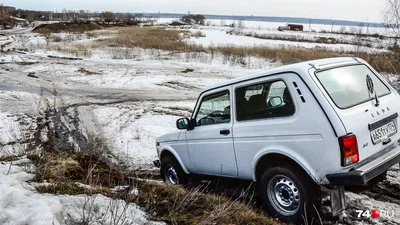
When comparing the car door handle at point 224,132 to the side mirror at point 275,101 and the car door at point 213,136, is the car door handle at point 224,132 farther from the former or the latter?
the side mirror at point 275,101

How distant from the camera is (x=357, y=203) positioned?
15.9ft

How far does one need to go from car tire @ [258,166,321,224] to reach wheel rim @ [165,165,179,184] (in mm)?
2047

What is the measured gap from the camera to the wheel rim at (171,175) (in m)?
6.14

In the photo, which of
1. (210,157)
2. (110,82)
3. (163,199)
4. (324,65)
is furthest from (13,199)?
(110,82)

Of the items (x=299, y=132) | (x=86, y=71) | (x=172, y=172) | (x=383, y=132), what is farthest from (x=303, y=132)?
(x=86, y=71)

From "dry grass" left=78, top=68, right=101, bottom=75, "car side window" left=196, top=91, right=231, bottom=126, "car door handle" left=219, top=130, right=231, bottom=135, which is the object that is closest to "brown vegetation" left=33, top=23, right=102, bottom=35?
"dry grass" left=78, top=68, right=101, bottom=75

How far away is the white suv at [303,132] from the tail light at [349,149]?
10 mm

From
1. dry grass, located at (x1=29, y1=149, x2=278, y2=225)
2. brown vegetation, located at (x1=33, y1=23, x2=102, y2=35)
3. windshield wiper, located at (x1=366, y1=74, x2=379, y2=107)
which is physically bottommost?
dry grass, located at (x1=29, y1=149, x2=278, y2=225)

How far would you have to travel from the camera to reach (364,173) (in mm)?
3635

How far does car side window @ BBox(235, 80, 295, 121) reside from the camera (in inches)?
165

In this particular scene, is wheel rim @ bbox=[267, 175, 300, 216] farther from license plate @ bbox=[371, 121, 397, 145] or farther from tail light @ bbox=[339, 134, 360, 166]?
license plate @ bbox=[371, 121, 397, 145]

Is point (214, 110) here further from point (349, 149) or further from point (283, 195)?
point (349, 149)

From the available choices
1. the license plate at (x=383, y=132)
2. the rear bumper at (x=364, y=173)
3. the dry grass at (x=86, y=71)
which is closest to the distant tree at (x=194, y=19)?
the dry grass at (x=86, y=71)

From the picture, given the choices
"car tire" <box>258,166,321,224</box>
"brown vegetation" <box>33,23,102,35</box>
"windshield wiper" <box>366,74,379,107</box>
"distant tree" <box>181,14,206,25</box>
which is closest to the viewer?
"car tire" <box>258,166,321,224</box>
